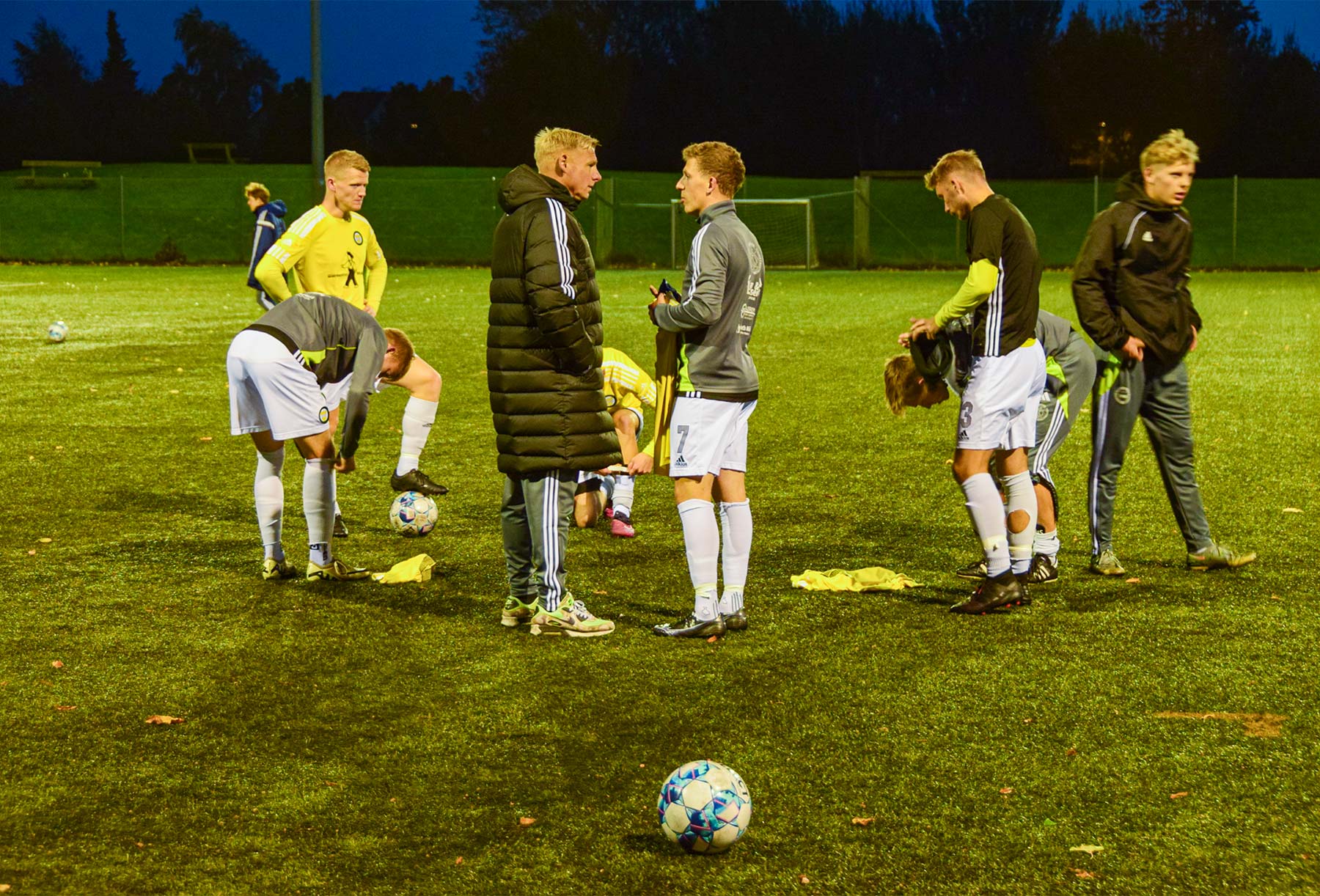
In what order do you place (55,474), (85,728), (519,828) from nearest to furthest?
1. (519,828)
2. (85,728)
3. (55,474)

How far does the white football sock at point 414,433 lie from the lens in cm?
931

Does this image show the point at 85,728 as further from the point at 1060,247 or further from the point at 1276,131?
the point at 1276,131

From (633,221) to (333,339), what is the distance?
38775 millimetres

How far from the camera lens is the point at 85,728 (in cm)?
518

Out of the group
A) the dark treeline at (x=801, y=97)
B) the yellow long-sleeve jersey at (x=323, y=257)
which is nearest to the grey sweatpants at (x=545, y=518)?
the yellow long-sleeve jersey at (x=323, y=257)

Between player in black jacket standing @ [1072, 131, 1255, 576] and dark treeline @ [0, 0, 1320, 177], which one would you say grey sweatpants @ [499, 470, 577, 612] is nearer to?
player in black jacket standing @ [1072, 131, 1255, 576]

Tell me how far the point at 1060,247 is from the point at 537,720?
41.5 metres

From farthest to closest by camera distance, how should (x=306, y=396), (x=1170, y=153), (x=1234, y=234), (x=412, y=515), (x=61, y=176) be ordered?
(x=61, y=176) < (x=1234, y=234) < (x=412, y=515) < (x=306, y=396) < (x=1170, y=153)

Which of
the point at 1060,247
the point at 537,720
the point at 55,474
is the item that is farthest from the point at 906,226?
the point at 537,720

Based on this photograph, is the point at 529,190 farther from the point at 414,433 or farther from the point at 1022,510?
the point at 414,433

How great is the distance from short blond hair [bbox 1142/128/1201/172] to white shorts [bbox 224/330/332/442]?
4.22 m

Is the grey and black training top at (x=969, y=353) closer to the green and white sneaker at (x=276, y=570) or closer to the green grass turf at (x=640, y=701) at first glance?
the green grass turf at (x=640, y=701)

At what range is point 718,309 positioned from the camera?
601 centimetres

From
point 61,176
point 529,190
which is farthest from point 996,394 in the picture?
point 61,176
